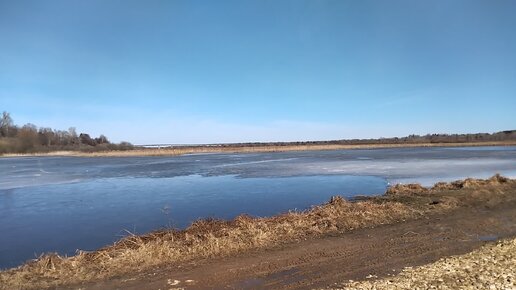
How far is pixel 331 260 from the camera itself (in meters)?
6.56

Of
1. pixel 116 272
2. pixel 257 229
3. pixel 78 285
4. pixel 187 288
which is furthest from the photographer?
pixel 257 229

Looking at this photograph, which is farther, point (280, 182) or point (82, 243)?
point (280, 182)

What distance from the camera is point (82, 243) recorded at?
29.3 ft

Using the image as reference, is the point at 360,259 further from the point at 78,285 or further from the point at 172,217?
the point at 172,217

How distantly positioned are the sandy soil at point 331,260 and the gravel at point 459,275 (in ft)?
0.90

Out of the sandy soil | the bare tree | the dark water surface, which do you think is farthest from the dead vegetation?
the bare tree

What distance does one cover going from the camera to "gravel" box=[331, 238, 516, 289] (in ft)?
16.7

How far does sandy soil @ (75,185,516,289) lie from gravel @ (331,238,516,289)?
0.27 meters

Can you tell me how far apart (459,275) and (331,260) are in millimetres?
1864

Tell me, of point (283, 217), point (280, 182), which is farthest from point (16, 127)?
point (283, 217)

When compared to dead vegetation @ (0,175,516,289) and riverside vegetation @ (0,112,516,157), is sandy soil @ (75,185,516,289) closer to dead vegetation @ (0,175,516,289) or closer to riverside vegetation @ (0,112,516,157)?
dead vegetation @ (0,175,516,289)

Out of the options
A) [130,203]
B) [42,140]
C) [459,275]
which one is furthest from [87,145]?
[459,275]

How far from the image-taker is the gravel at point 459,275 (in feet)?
16.7

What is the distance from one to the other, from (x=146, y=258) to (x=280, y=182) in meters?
13.1
